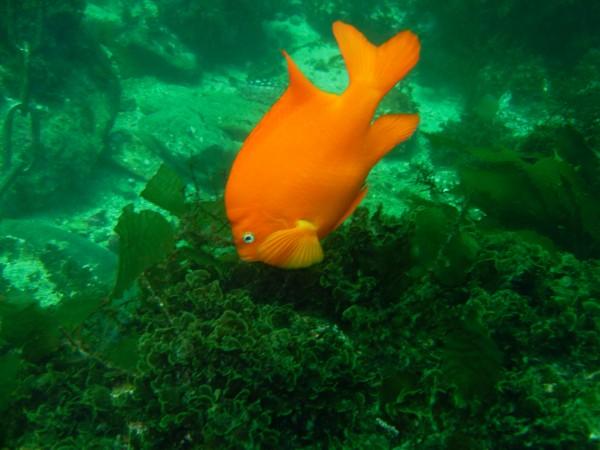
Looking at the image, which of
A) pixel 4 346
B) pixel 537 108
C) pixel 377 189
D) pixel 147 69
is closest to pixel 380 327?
pixel 4 346

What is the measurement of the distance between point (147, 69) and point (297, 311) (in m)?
13.6

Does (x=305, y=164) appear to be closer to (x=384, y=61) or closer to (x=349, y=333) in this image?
(x=384, y=61)

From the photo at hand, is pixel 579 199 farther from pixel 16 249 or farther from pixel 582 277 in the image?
pixel 16 249

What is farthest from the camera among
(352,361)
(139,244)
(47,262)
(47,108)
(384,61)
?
(47,108)

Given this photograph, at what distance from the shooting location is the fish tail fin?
1.89 m

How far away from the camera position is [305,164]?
175 cm

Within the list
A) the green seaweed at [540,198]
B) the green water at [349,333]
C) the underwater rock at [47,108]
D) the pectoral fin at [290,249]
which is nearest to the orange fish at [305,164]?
the pectoral fin at [290,249]

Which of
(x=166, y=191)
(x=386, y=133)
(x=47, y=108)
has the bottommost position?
(x=47, y=108)

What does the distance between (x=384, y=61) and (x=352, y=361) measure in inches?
54.0

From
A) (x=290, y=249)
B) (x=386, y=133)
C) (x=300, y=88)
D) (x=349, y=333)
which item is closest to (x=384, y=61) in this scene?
(x=386, y=133)

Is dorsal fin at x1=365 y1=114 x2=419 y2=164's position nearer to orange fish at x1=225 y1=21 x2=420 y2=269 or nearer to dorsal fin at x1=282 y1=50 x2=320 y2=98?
orange fish at x1=225 y1=21 x2=420 y2=269

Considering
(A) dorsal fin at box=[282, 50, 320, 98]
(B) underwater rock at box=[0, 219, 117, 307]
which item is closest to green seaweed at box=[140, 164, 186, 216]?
(A) dorsal fin at box=[282, 50, 320, 98]

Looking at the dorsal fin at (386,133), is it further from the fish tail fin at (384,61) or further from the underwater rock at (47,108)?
the underwater rock at (47,108)

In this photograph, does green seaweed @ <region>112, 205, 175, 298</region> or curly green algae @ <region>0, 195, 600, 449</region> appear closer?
curly green algae @ <region>0, 195, 600, 449</region>
